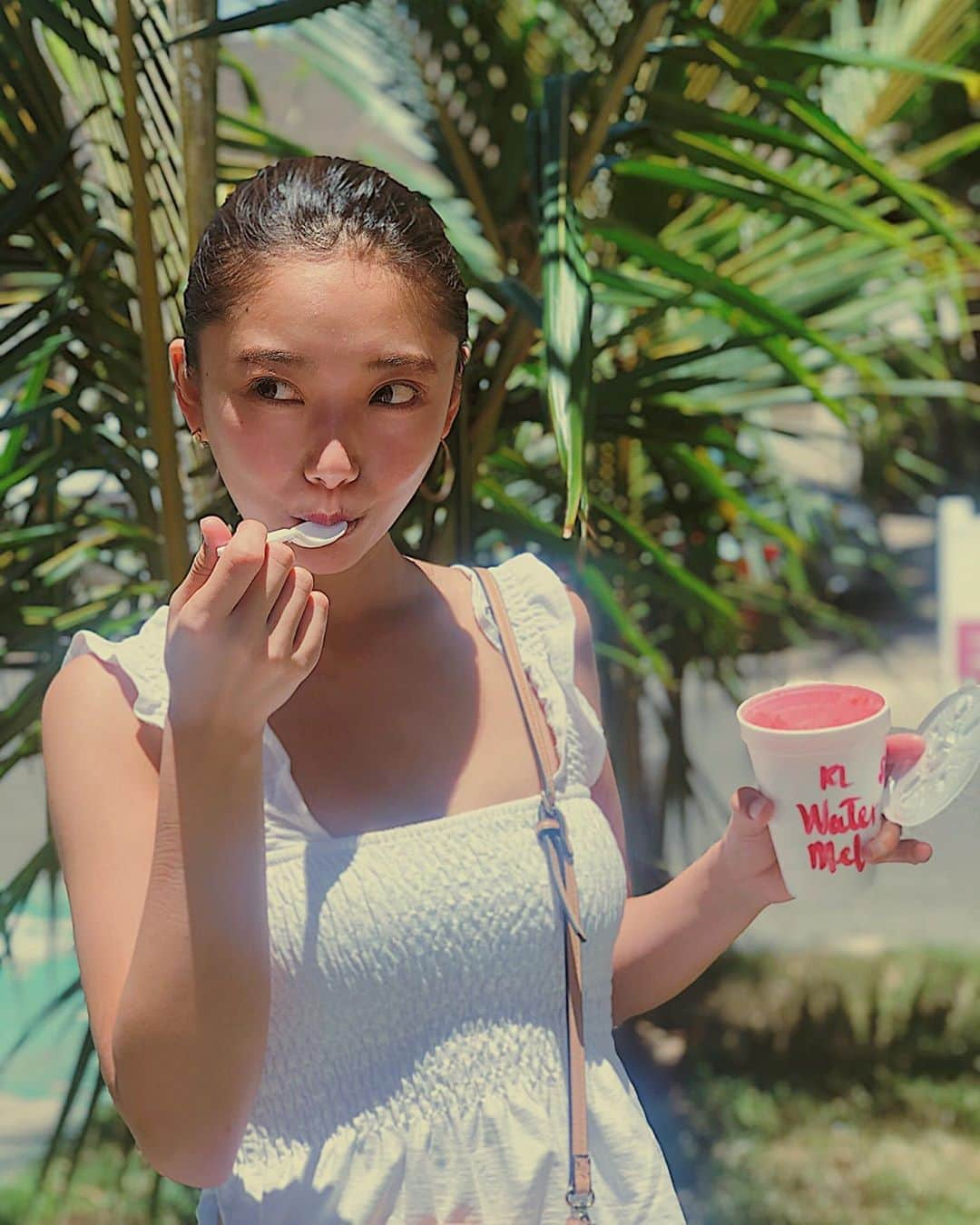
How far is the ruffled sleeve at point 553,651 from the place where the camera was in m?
1.12

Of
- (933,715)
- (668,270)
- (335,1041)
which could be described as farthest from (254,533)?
(668,270)

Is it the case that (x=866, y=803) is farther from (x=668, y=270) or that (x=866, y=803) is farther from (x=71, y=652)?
(x=668, y=270)

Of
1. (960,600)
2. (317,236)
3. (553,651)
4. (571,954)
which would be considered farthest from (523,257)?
(960,600)

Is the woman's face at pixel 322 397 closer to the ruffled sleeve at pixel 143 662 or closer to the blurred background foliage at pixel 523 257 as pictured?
the ruffled sleeve at pixel 143 662

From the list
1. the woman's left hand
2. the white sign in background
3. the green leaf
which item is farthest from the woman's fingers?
the white sign in background

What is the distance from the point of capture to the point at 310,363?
3.05 feet

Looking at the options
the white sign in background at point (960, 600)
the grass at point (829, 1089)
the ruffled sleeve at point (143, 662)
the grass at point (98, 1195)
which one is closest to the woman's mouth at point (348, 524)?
the ruffled sleeve at point (143, 662)

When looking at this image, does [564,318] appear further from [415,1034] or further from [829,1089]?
[829,1089]

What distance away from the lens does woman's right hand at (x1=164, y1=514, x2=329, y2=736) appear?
2.66 ft

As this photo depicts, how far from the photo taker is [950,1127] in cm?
324

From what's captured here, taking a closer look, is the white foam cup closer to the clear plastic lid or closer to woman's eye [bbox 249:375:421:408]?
the clear plastic lid

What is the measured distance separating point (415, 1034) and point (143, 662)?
0.30 m

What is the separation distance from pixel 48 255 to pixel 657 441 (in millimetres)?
788

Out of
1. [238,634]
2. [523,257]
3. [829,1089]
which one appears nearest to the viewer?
[238,634]
